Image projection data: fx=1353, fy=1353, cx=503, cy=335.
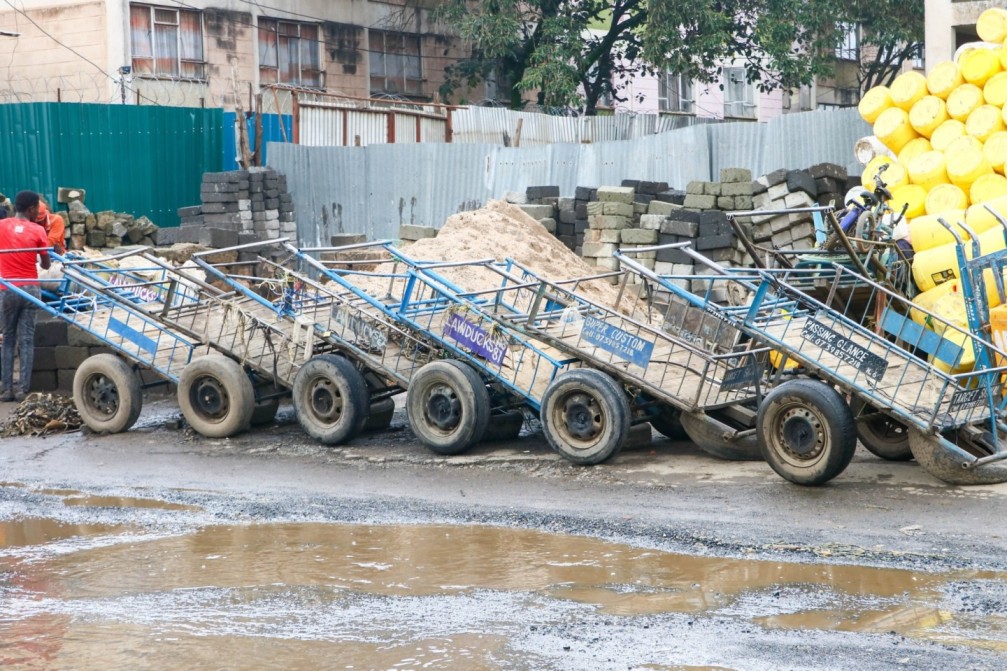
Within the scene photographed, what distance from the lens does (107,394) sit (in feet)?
41.2

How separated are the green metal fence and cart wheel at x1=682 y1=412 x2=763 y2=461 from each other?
15.6 m

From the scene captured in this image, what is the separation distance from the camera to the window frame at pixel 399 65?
33781 mm

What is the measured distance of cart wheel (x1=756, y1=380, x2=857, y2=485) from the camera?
8.84m

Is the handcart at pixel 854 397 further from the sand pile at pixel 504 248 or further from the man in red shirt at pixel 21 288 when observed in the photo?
the man in red shirt at pixel 21 288

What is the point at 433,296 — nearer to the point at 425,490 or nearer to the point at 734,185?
the point at 425,490

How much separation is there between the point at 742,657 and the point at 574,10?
2637 centimetres

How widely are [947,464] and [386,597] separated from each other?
3.93 meters

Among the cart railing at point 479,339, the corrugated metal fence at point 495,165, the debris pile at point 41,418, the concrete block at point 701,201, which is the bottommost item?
the debris pile at point 41,418

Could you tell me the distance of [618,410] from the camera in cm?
999

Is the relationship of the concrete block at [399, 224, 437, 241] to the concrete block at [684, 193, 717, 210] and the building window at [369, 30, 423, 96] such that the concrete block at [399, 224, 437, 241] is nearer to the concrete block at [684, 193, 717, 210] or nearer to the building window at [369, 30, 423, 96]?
the concrete block at [684, 193, 717, 210]

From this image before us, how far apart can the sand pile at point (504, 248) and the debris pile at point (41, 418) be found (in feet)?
16.6

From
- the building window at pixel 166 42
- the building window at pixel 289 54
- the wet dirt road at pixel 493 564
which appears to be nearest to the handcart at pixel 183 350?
the wet dirt road at pixel 493 564

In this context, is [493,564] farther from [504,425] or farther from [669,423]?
[504,425]

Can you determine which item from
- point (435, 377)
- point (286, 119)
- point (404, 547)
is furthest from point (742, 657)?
point (286, 119)
